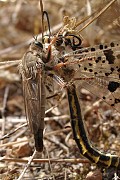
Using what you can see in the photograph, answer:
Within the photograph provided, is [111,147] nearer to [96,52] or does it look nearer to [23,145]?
[23,145]

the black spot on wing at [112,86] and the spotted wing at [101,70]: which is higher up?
the spotted wing at [101,70]

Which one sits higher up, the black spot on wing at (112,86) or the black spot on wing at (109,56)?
the black spot on wing at (109,56)

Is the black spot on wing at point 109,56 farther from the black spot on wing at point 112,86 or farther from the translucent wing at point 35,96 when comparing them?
the translucent wing at point 35,96

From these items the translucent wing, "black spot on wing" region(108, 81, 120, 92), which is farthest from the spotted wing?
the translucent wing

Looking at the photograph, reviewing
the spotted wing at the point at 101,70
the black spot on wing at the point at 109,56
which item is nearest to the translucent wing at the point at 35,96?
the spotted wing at the point at 101,70

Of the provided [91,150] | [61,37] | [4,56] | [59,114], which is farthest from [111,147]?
[4,56]

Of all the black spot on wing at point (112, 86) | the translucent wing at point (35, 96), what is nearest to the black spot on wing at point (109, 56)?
the black spot on wing at point (112, 86)

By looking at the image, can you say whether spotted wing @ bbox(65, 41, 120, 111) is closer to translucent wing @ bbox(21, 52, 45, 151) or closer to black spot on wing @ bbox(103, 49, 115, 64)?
black spot on wing @ bbox(103, 49, 115, 64)

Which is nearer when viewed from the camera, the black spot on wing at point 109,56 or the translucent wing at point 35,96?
the translucent wing at point 35,96

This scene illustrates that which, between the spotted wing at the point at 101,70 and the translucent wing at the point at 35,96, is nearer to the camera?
the translucent wing at the point at 35,96

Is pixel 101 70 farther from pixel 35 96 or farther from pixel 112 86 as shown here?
pixel 35 96

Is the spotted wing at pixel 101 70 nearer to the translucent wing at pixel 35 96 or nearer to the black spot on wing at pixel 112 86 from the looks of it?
the black spot on wing at pixel 112 86
